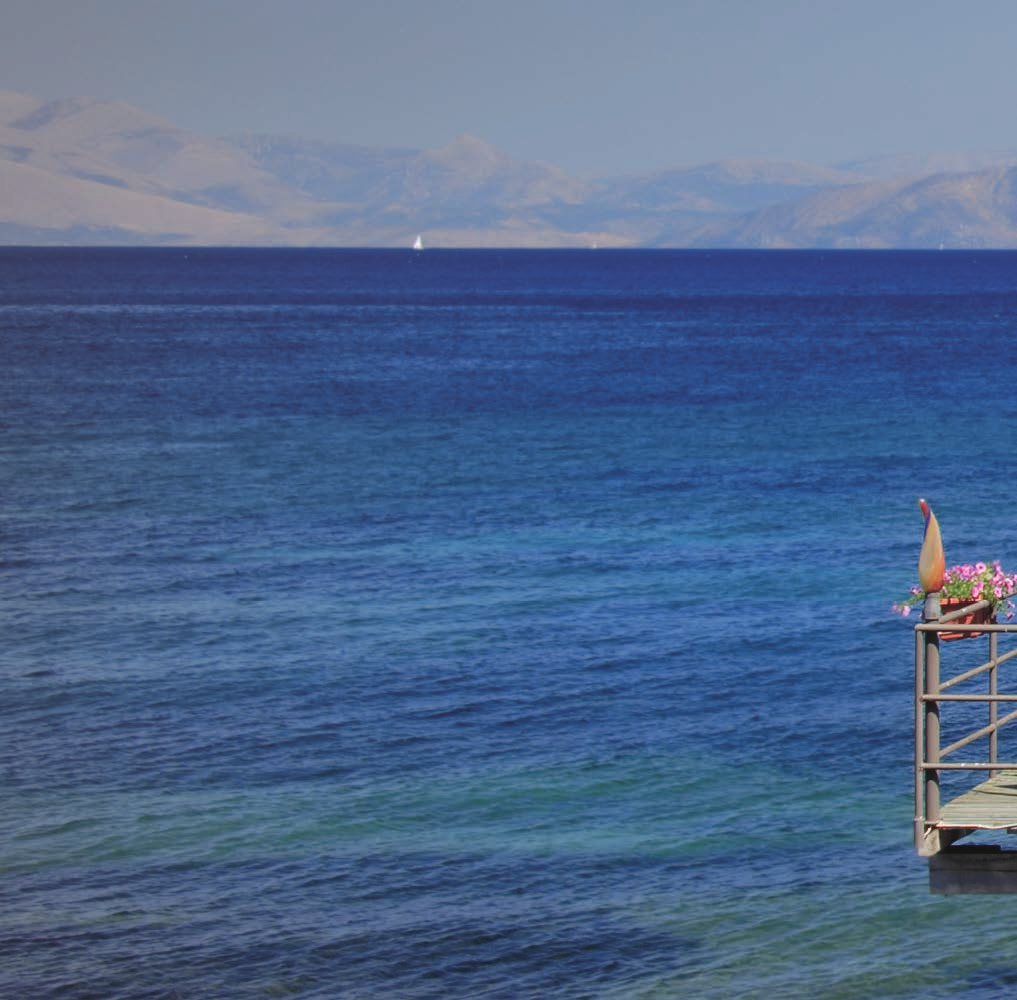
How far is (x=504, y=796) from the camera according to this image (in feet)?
91.5

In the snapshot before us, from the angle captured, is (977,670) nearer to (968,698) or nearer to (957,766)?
(968,698)

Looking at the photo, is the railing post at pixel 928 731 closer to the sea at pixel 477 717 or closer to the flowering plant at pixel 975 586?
the flowering plant at pixel 975 586

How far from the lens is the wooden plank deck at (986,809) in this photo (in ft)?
45.1

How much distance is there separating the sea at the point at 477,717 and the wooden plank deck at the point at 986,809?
20.9 ft

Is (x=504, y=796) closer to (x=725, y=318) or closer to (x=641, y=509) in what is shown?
(x=641, y=509)

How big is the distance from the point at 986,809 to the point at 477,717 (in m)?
18.0

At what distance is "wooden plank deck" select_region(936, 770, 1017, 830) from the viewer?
13758 millimetres

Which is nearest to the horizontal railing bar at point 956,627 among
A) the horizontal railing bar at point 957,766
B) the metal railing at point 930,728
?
the metal railing at point 930,728

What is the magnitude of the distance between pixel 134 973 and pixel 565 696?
12558mm

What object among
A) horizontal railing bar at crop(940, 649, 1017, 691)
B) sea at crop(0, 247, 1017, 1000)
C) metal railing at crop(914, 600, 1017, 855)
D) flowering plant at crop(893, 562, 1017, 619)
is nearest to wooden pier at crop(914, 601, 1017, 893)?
metal railing at crop(914, 600, 1017, 855)

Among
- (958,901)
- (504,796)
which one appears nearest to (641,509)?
(504,796)

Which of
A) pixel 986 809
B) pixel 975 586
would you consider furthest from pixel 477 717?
pixel 986 809

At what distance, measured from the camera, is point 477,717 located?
1259 inches

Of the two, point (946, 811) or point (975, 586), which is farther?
point (975, 586)
